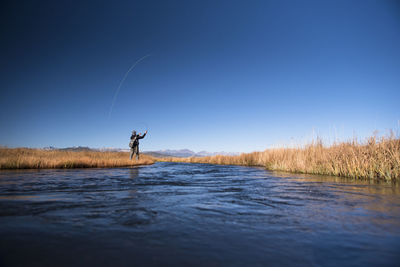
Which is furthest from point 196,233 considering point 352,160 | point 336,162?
point 336,162

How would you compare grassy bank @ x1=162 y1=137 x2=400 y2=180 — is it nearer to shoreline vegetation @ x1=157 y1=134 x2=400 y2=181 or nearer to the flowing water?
shoreline vegetation @ x1=157 y1=134 x2=400 y2=181

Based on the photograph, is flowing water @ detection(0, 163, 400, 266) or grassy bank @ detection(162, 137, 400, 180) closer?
flowing water @ detection(0, 163, 400, 266)

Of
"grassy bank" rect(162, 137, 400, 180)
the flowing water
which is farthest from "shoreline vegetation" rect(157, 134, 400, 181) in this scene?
the flowing water

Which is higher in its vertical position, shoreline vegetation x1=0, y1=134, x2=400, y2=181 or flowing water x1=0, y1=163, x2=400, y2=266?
shoreline vegetation x1=0, y1=134, x2=400, y2=181

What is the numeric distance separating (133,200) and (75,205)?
3.26 feet

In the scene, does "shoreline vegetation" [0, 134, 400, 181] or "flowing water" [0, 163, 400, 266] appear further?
"shoreline vegetation" [0, 134, 400, 181]

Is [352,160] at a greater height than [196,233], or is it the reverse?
[352,160]

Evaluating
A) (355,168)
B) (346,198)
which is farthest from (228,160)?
(346,198)

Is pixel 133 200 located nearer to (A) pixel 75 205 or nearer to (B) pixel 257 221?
(A) pixel 75 205

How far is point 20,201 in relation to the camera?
4.10 meters

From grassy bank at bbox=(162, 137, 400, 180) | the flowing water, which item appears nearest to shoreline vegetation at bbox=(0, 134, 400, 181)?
grassy bank at bbox=(162, 137, 400, 180)

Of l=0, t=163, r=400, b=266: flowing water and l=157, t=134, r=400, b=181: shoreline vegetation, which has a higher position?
l=157, t=134, r=400, b=181: shoreline vegetation

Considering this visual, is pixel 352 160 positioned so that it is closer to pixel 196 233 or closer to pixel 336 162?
pixel 336 162

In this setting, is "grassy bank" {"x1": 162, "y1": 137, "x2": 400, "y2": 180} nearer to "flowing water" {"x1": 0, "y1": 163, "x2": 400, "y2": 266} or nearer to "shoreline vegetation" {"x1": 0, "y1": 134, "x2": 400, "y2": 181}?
"shoreline vegetation" {"x1": 0, "y1": 134, "x2": 400, "y2": 181}
